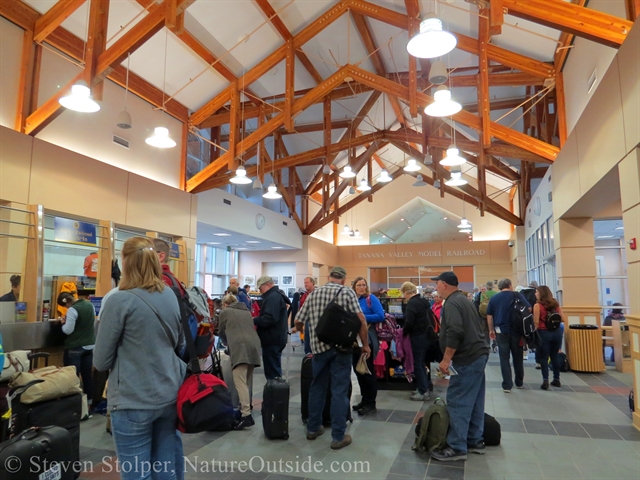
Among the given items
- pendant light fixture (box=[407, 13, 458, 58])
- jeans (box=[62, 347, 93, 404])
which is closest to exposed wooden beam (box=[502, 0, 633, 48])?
pendant light fixture (box=[407, 13, 458, 58])

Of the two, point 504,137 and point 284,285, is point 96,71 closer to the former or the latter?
point 504,137

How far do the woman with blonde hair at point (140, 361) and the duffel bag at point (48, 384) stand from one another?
178 cm

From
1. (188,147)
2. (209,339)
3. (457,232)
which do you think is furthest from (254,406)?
(457,232)

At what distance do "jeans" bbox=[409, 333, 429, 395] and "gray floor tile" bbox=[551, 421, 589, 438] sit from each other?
4.86 feet

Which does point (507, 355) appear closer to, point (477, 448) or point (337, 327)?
point (477, 448)

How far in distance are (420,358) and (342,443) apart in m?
2.05

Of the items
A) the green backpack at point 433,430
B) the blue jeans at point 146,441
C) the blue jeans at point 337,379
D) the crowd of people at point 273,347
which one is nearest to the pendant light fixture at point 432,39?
the crowd of people at point 273,347

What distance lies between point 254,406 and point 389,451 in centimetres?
205

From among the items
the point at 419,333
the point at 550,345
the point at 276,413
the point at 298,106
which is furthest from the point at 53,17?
the point at 550,345

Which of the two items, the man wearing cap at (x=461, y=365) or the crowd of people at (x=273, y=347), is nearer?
the crowd of people at (x=273, y=347)

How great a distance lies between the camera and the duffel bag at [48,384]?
10.7 ft

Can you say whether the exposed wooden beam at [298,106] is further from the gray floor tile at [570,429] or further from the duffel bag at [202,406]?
the duffel bag at [202,406]

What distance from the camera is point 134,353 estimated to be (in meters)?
1.92

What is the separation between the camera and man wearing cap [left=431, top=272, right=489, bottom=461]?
3.46m
